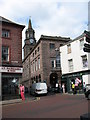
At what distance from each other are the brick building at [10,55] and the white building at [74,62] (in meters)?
10.1

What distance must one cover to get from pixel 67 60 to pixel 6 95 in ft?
45.4

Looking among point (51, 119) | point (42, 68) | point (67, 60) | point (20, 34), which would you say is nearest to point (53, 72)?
point (42, 68)

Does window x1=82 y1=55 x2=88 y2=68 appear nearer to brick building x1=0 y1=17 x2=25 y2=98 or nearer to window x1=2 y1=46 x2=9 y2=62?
brick building x1=0 y1=17 x2=25 y2=98

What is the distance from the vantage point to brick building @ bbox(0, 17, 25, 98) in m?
21.4

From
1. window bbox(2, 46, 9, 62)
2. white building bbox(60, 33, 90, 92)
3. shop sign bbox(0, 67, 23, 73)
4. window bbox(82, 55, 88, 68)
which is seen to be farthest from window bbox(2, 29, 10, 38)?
window bbox(82, 55, 88, 68)

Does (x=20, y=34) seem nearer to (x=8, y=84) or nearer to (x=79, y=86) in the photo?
(x=8, y=84)

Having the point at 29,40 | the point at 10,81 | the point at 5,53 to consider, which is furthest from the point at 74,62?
the point at 29,40

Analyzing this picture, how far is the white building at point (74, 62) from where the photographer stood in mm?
28016

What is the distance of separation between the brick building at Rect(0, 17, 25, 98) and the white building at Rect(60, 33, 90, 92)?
10089mm

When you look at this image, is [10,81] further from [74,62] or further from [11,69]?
[74,62]

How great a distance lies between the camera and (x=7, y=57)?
73.0 feet

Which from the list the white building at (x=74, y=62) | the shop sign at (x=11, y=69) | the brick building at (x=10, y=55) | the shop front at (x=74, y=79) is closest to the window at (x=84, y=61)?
the white building at (x=74, y=62)

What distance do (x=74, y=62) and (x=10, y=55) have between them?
11693 millimetres

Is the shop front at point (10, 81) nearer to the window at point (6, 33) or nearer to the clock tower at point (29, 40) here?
the window at point (6, 33)
